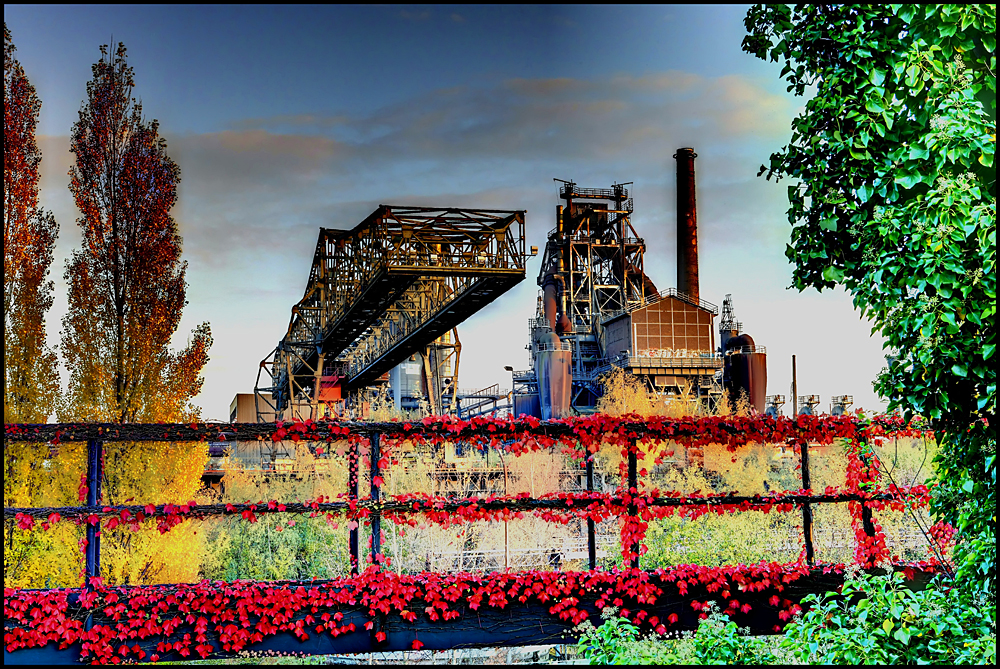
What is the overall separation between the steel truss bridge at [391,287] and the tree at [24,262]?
319 inches

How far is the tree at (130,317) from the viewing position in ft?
40.6

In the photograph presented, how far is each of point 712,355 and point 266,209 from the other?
26.4 meters

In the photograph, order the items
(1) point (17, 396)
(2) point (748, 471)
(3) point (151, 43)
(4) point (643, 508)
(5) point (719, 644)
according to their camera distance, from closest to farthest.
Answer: (5) point (719, 644), (4) point (643, 508), (1) point (17, 396), (3) point (151, 43), (2) point (748, 471)

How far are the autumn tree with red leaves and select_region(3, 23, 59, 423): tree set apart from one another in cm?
52

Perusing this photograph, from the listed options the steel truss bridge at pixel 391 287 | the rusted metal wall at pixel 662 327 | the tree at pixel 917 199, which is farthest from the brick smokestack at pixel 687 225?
the tree at pixel 917 199

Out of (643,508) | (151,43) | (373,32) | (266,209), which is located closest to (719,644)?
(643,508)

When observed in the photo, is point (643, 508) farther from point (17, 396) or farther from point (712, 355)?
point (712, 355)

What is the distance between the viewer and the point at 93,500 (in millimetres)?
7684

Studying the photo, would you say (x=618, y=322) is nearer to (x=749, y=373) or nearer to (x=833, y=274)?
(x=749, y=373)

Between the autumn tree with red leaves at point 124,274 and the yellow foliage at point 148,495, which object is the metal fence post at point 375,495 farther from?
the autumn tree with red leaves at point 124,274

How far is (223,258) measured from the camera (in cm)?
2320

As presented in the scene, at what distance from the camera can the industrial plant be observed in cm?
2036

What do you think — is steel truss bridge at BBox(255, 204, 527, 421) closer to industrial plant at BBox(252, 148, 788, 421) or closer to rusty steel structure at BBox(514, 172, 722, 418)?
industrial plant at BBox(252, 148, 788, 421)

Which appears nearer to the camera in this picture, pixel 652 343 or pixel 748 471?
pixel 748 471
